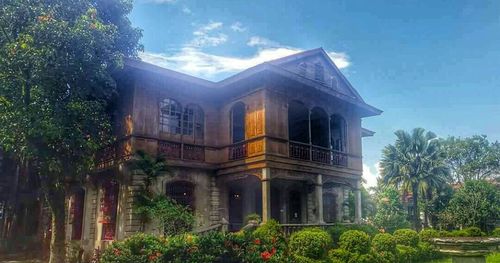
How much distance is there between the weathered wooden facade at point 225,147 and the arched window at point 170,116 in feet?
0.15

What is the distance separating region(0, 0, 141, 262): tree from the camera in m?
13.7

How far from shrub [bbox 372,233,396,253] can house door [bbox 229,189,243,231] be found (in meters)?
6.93

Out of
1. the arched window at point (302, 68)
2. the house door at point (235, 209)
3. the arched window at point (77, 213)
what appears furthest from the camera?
the arched window at point (77, 213)

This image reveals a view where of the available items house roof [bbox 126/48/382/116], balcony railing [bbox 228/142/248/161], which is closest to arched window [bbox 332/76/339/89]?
house roof [bbox 126/48/382/116]

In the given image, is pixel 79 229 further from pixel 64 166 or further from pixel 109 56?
pixel 109 56

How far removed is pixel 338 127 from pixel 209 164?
299 inches

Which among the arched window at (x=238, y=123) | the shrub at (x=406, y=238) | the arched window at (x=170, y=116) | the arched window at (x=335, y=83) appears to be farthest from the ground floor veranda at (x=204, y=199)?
the arched window at (x=335, y=83)

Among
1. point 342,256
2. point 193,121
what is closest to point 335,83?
point 193,121

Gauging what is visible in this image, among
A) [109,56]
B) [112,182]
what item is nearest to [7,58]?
[109,56]

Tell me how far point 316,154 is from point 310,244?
5983 millimetres

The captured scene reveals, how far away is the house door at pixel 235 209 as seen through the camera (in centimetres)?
2017

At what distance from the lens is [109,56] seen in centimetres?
1564

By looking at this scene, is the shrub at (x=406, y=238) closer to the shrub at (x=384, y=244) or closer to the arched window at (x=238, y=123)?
the shrub at (x=384, y=244)

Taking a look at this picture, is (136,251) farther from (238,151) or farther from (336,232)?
(336,232)
